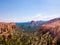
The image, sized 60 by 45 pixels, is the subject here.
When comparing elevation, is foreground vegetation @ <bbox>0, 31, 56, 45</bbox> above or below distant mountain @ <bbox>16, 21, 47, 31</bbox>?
below

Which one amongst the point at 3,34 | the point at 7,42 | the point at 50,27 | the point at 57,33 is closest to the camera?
the point at 7,42

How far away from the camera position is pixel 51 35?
14.9 m

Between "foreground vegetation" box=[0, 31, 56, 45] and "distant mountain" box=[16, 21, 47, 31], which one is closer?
"foreground vegetation" box=[0, 31, 56, 45]

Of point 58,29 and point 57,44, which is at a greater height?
point 58,29

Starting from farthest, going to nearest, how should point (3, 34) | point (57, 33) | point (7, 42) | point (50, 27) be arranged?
point (50, 27)
point (57, 33)
point (3, 34)
point (7, 42)

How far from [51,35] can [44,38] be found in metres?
1.19

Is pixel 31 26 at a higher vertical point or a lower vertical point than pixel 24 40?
higher

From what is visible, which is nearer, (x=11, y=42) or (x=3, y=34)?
(x=11, y=42)

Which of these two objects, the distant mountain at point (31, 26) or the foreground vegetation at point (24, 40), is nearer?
the foreground vegetation at point (24, 40)

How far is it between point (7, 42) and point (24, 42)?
1.20 metres

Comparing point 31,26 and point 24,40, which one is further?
point 31,26

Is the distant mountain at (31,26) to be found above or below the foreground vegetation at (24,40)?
above

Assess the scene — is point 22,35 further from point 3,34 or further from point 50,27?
point 50,27

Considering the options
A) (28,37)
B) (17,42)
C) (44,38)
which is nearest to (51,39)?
(44,38)
